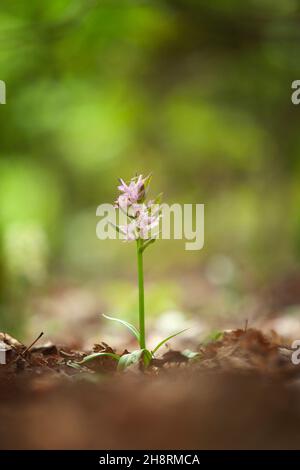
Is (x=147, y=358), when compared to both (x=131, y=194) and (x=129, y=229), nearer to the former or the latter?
(x=129, y=229)

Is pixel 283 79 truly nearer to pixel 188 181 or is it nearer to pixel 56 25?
pixel 56 25

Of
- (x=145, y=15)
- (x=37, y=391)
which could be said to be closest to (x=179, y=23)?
(x=145, y=15)

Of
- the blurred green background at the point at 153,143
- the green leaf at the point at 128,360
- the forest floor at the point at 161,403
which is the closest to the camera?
the forest floor at the point at 161,403

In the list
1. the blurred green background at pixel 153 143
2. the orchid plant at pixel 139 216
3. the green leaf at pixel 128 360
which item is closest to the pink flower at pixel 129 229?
the orchid plant at pixel 139 216

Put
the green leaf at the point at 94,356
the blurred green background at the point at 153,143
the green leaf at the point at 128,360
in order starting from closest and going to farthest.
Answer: the green leaf at the point at 128,360, the green leaf at the point at 94,356, the blurred green background at the point at 153,143

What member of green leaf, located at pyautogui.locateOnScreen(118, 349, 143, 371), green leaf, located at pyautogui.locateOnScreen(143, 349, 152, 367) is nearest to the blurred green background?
green leaf, located at pyautogui.locateOnScreen(143, 349, 152, 367)

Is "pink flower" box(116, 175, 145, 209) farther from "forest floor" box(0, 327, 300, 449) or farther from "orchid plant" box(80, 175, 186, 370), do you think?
"forest floor" box(0, 327, 300, 449)

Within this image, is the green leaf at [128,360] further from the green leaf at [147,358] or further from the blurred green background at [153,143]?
the blurred green background at [153,143]
